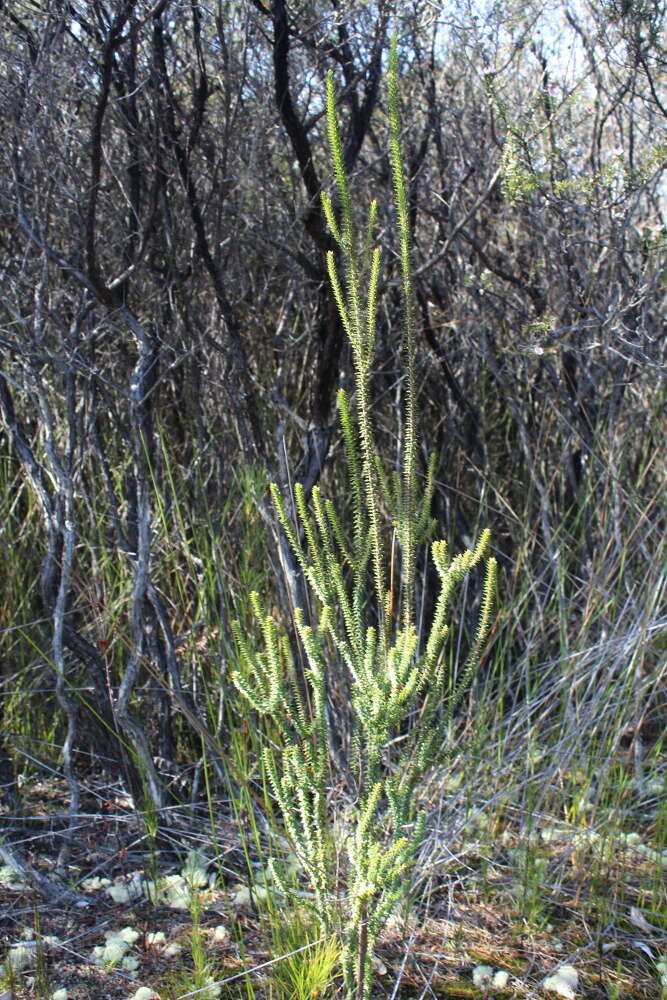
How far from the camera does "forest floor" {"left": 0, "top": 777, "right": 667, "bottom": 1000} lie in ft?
6.97

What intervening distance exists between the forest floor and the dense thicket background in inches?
7.9

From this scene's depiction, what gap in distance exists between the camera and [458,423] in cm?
355

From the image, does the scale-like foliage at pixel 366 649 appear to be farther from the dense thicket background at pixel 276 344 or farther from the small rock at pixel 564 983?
the dense thicket background at pixel 276 344

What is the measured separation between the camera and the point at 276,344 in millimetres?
3410

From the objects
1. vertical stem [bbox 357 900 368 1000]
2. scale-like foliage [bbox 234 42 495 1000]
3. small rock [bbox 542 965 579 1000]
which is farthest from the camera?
small rock [bbox 542 965 579 1000]

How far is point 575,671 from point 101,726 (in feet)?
4.49

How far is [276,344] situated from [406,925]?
6.45 ft

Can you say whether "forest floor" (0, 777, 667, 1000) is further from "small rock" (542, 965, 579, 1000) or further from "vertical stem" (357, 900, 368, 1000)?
"vertical stem" (357, 900, 368, 1000)

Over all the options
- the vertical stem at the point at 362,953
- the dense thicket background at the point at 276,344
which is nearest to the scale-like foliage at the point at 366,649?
the vertical stem at the point at 362,953

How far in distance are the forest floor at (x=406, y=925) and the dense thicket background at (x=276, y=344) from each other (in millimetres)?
200

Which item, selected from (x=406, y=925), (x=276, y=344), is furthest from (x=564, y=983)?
(x=276, y=344)

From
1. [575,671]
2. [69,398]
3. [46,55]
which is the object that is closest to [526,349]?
[575,671]

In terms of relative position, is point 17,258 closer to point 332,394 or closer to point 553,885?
point 332,394

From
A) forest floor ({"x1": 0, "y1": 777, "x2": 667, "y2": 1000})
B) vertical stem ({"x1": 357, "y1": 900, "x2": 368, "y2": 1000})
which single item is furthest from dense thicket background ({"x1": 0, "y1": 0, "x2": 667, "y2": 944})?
vertical stem ({"x1": 357, "y1": 900, "x2": 368, "y2": 1000})
